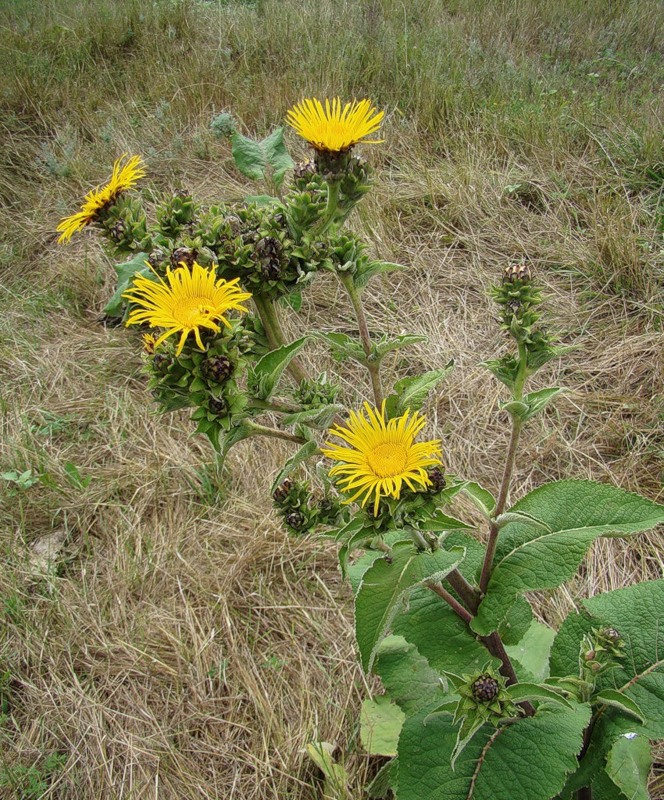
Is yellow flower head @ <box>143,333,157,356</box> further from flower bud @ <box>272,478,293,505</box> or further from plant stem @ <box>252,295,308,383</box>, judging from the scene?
flower bud @ <box>272,478,293,505</box>

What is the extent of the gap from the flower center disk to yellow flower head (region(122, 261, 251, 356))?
35cm

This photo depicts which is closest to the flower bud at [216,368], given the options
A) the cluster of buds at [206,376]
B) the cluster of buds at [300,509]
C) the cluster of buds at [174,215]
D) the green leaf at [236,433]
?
the cluster of buds at [206,376]

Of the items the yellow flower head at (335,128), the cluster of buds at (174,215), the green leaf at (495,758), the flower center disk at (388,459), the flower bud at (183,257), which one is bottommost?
the green leaf at (495,758)

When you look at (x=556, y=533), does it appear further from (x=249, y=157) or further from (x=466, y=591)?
(x=249, y=157)

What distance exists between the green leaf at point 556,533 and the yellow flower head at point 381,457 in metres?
0.39

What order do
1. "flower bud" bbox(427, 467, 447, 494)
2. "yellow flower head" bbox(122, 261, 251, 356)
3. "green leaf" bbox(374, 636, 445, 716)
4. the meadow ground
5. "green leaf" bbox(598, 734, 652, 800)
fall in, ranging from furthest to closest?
1. the meadow ground
2. "green leaf" bbox(374, 636, 445, 716)
3. "green leaf" bbox(598, 734, 652, 800)
4. "flower bud" bbox(427, 467, 447, 494)
5. "yellow flower head" bbox(122, 261, 251, 356)

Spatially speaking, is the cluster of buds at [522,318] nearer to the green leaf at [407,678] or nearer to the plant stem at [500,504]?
the plant stem at [500,504]

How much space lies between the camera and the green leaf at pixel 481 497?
1.40 meters

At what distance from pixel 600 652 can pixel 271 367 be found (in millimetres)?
1006

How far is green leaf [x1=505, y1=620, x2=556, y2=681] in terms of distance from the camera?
6.28 ft

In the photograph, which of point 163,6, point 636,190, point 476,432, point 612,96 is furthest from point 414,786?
point 163,6

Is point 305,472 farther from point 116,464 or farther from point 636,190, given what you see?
point 636,190

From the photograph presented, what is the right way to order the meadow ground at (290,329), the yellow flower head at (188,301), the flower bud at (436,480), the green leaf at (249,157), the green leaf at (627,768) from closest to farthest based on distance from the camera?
1. the yellow flower head at (188,301)
2. the flower bud at (436,480)
3. the green leaf at (627,768)
4. the green leaf at (249,157)
5. the meadow ground at (290,329)

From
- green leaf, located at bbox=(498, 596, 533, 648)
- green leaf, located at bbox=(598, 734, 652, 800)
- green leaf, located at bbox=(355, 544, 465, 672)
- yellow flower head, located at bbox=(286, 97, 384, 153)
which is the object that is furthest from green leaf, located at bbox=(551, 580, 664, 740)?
yellow flower head, located at bbox=(286, 97, 384, 153)
